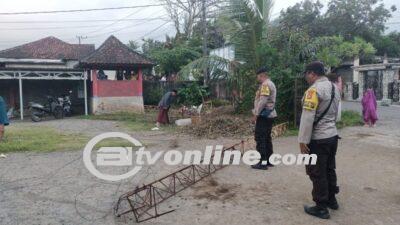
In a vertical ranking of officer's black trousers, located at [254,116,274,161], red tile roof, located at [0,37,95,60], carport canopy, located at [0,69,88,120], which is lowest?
officer's black trousers, located at [254,116,274,161]

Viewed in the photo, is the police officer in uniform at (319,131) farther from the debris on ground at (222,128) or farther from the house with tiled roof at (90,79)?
the house with tiled roof at (90,79)

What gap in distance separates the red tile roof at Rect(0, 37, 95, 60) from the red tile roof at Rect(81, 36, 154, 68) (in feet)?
19.3

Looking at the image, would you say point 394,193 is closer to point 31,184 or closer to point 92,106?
point 31,184

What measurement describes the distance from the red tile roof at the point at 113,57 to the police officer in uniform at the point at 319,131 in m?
15.8

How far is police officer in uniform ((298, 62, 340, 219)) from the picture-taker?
4562 mm

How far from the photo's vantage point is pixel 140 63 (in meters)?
20.0

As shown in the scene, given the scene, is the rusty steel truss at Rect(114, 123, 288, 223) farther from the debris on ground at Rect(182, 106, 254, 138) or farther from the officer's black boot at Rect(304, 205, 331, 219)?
the debris on ground at Rect(182, 106, 254, 138)

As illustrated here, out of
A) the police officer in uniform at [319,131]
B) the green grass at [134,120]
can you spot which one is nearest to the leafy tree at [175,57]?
the green grass at [134,120]

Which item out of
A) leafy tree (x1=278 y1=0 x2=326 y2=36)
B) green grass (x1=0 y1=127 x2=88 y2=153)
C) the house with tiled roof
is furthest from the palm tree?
leafy tree (x1=278 y1=0 x2=326 y2=36)

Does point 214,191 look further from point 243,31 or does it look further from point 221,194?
point 243,31

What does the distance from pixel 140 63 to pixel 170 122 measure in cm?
604

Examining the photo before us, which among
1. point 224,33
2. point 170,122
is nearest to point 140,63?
point 170,122

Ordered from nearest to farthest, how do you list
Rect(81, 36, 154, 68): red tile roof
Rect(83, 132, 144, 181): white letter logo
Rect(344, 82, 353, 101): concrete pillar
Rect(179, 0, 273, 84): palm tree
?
1. Rect(83, 132, 144, 181): white letter logo
2. Rect(179, 0, 273, 84): palm tree
3. Rect(81, 36, 154, 68): red tile roof
4. Rect(344, 82, 353, 101): concrete pillar

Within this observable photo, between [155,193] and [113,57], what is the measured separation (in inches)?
603
